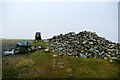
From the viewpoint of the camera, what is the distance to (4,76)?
6.77m

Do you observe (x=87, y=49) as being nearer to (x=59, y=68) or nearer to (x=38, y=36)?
(x=59, y=68)

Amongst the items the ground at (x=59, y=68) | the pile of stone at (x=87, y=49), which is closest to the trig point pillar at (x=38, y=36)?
the pile of stone at (x=87, y=49)

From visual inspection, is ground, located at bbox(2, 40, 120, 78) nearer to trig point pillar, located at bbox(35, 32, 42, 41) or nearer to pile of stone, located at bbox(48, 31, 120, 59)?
pile of stone, located at bbox(48, 31, 120, 59)

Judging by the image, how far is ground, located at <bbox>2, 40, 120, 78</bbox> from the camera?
7066mm

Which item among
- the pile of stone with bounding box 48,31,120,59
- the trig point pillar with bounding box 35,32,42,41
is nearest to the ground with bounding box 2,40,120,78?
the pile of stone with bounding box 48,31,120,59

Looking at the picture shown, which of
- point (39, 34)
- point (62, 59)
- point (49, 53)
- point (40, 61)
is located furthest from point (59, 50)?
point (39, 34)

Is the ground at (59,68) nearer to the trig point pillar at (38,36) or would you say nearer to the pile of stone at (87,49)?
the pile of stone at (87,49)

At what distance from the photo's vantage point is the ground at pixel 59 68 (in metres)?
7.07

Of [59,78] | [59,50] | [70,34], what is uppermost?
[70,34]

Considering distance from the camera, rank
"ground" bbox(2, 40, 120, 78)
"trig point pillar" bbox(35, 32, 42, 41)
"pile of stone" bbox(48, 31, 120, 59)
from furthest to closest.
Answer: "trig point pillar" bbox(35, 32, 42, 41), "pile of stone" bbox(48, 31, 120, 59), "ground" bbox(2, 40, 120, 78)

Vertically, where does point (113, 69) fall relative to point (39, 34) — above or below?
below

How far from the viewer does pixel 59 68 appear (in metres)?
7.95

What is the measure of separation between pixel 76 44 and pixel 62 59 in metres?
4.36

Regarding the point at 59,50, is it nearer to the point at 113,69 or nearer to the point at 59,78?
the point at 59,78
